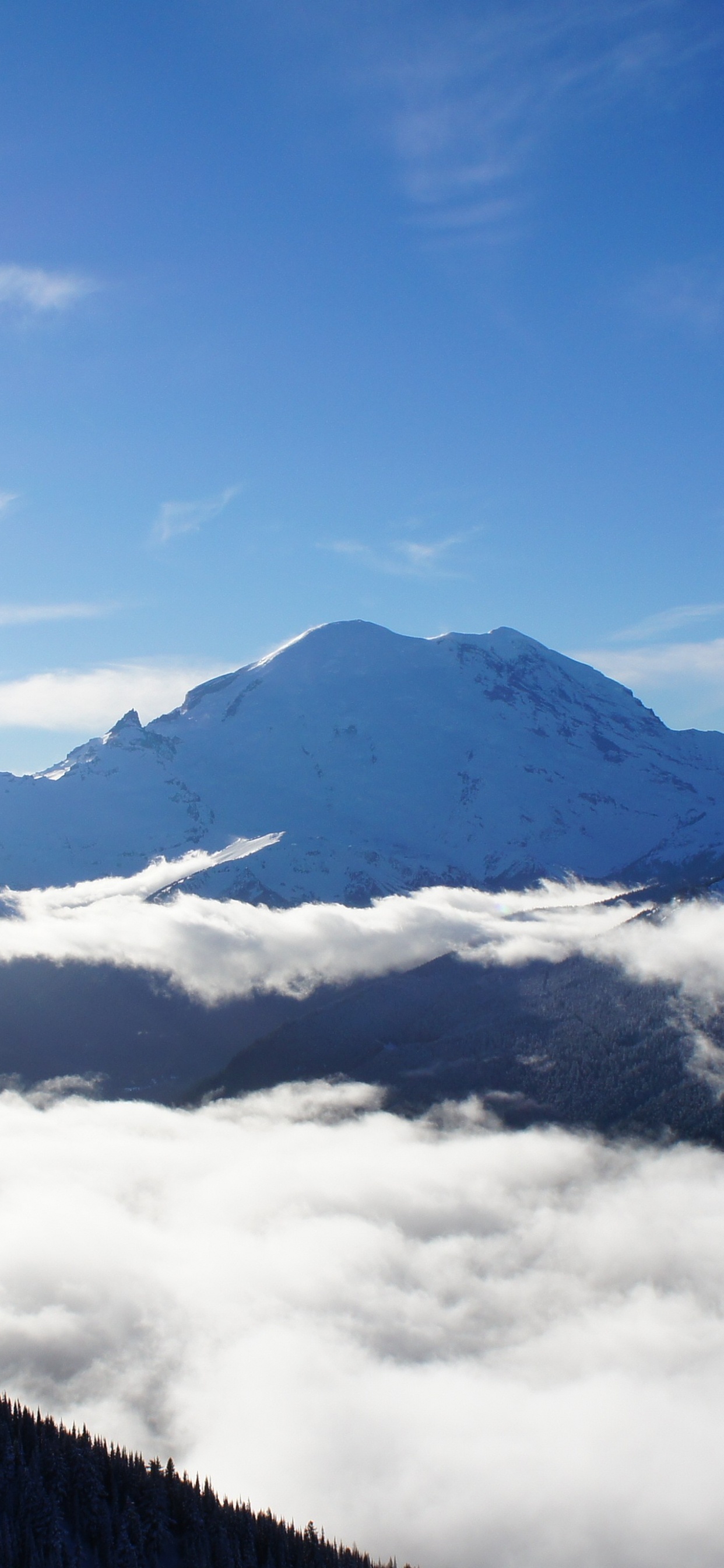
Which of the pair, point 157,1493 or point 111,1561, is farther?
point 157,1493

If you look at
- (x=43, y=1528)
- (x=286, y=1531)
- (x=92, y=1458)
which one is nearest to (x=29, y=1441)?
(x=92, y=1458)

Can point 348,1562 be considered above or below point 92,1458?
below

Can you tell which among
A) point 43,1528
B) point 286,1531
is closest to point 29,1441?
point 43,1528

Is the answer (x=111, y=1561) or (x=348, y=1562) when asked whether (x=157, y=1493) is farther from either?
(x=348, y=1562)

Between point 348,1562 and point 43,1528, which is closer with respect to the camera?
point 43,1528

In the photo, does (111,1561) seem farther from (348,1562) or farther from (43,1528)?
(348,1562)
